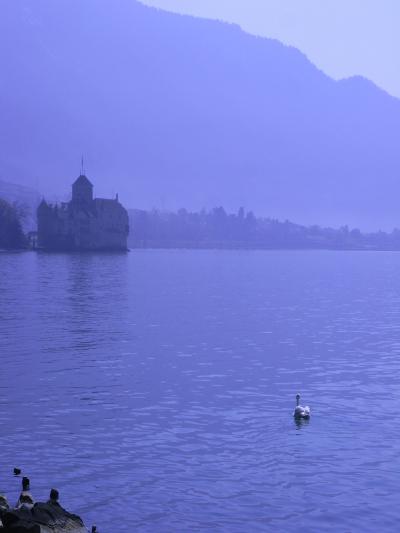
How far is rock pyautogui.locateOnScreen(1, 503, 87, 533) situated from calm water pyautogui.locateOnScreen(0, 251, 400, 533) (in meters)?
1.67

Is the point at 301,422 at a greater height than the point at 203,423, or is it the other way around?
the point at 301,422

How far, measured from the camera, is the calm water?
26.7m

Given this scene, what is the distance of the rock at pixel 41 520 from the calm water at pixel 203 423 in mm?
1671

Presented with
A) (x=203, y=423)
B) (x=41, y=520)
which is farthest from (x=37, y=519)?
(x=203, y=423)

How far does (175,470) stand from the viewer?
29.8 metres

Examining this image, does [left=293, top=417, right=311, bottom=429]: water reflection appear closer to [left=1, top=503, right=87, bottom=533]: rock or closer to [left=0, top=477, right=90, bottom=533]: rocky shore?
[left=0, top=477, right=90, bottom=533]: rocky shore

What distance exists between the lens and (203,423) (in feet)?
120

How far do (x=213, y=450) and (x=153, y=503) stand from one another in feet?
19.1

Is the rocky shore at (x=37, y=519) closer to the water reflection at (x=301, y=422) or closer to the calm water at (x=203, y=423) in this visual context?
the calm water at (x=203, y=423)

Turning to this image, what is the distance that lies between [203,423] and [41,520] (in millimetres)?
14963

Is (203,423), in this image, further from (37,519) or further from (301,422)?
(37,519)

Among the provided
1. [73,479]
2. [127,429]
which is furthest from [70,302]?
[73,479]

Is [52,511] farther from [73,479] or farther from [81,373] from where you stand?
[81,373]

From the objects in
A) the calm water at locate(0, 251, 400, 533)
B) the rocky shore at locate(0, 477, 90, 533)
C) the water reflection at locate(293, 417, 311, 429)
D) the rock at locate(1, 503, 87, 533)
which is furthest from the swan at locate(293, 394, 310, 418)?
the rock at locate(1, 503, 87, 533)
